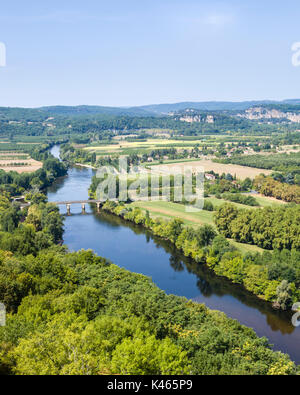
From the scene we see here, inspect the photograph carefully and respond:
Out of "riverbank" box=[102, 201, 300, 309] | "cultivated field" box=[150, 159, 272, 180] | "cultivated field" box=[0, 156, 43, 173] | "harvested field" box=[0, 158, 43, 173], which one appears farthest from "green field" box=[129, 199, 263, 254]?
"cultivated field" box=[0, 156, 43, 173]

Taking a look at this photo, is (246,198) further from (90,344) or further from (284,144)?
(284,144)

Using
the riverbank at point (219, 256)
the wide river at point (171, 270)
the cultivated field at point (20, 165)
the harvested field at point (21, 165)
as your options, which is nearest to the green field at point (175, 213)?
the riverbank at point (219, 256)

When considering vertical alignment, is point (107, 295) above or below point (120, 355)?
below

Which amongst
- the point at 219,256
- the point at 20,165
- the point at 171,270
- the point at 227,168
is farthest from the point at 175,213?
the point at 20,165

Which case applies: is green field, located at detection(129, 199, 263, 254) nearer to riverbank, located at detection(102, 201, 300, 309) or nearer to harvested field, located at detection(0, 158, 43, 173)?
riverbank, located at detection(102, 201, 300, 309)

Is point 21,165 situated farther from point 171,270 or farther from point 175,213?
point 171,270

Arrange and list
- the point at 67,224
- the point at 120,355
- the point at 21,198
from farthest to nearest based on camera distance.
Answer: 1. the point at 21,198
2. the point at 67,224
3. the point at 120,355

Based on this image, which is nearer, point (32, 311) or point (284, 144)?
point (32, 311)

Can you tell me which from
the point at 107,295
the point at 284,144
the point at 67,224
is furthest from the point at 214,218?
the point at 284,144

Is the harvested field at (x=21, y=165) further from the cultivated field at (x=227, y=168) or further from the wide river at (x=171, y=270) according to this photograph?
the wide river at (x=171, y=270)
